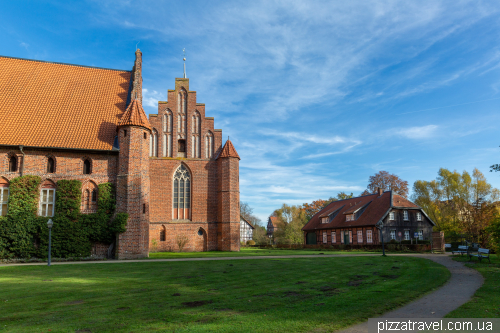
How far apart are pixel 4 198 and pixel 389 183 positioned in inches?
2017

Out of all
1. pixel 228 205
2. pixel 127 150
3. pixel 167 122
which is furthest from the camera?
pixel 167 122

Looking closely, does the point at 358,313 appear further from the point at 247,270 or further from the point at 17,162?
the point at 17,162

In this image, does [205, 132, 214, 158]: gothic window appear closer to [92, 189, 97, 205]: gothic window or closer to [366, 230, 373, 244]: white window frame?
[92, 189, 97, 205]: gothic window

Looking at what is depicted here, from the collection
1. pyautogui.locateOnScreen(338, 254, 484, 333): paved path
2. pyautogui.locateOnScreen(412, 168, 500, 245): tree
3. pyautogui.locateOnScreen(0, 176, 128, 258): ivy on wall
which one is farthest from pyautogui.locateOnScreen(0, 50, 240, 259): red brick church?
pyautogui.locateOnScreen(412, 168, 500, 245): tree

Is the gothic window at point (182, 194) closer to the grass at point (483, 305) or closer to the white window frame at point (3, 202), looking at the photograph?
the white window frame at point (3, 202)

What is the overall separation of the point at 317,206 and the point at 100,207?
56803mm

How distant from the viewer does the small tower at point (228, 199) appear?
106 ft

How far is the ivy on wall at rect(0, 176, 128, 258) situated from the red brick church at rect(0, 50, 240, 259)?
569 mm

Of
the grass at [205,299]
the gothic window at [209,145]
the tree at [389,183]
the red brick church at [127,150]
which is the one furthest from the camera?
the tree at [389,183]

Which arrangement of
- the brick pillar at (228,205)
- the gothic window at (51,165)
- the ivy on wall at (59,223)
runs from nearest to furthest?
the ivy on wall at (59,223) < the gothic window at (51,165) < the brick pillar at (228,205)

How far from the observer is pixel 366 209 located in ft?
144

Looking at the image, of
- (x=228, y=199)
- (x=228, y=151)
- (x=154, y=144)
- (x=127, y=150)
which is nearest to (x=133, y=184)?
(x=127, y=150)

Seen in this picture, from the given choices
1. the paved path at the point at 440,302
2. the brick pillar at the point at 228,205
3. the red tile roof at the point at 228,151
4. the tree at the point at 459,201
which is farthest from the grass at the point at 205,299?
the tree at the point at 459,201

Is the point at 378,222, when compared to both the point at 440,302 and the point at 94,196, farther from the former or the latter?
the point at 440,302
